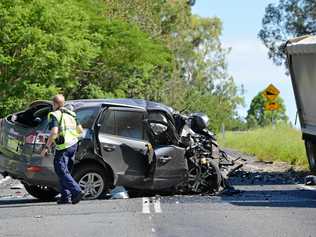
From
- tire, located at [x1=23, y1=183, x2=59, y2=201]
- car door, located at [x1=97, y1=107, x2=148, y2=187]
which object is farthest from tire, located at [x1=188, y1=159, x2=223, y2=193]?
tire, located at [x1=23, y1=183, x2=59, y2=201]

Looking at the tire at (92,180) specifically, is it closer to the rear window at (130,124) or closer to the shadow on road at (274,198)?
the rear window at (130,124)

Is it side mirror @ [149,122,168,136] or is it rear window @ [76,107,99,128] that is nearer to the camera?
rear window @ [76,107,99,128]

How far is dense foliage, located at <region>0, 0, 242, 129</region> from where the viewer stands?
40344 mm

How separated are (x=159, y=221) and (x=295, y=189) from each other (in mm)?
6527

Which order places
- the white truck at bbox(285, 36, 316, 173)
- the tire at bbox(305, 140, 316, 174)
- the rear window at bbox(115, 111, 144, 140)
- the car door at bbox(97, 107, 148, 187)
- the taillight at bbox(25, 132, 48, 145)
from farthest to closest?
the tire at bbox(305, 140, 316, 174) → the white truck at bbox(285, 36, 316, 173) → the rear window at bbox(115, 111, 144, 140) → the car door at bbox(97, 107, 148, 187) → the taillight at bbox(25, 132, 48, 145)

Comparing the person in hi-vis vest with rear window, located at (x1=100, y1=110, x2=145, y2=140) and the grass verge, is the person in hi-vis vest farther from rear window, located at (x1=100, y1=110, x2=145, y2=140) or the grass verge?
the grass verge

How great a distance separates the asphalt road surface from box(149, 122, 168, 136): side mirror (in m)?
1.18

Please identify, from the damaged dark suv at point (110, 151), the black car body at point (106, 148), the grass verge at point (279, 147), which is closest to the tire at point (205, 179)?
the damaged dark suv at point (110, 151)

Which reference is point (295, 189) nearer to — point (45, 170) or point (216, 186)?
point (216, 186)

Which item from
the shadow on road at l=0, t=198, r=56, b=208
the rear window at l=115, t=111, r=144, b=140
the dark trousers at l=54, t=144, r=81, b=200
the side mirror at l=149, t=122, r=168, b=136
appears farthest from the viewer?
the side mirror at l=149, t=122, r=168, b=136

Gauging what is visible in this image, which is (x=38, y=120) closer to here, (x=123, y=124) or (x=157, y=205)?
(x=123, y=124)

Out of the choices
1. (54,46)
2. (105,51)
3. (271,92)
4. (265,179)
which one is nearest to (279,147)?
(271,92)

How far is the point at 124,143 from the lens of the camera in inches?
592

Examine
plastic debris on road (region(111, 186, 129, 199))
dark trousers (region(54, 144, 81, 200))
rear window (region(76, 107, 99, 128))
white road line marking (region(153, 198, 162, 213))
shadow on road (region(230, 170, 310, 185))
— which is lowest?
shadow on road (region(230, 170, 310, 185))
